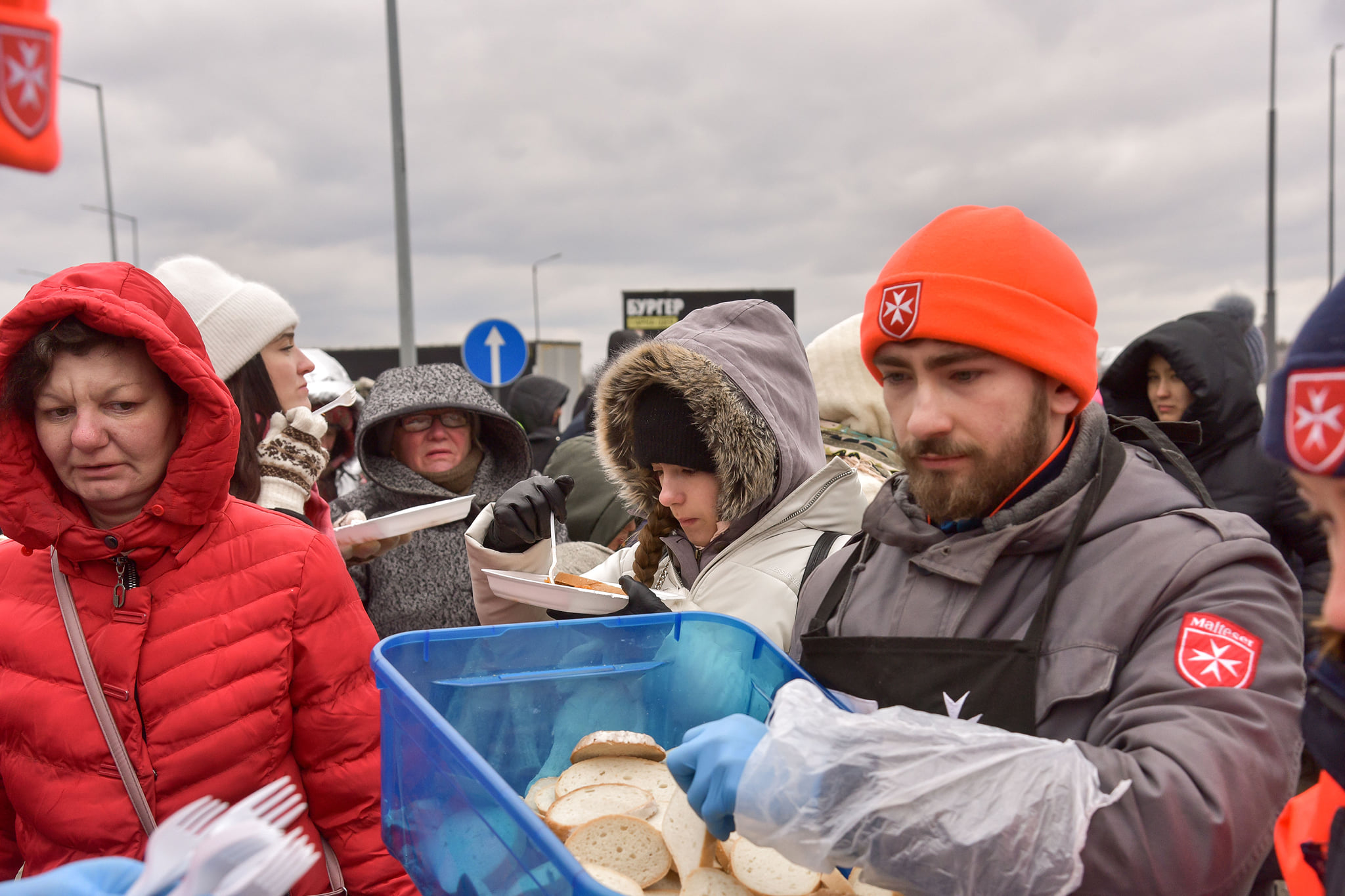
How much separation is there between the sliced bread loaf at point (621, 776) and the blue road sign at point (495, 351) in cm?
866

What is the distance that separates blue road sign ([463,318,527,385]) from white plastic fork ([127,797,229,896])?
908 centimetres

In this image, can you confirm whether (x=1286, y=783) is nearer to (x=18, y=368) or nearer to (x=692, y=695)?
(x=692, y=695)

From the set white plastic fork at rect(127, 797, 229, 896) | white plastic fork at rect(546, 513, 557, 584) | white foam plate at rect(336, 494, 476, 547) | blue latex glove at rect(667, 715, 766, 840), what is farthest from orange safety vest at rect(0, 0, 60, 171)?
white foam plate at rect(336, 494, 476, 547)

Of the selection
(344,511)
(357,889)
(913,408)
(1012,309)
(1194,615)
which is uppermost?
(1012,309)

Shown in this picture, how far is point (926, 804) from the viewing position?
36.4 inches

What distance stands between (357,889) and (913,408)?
4.70 feet

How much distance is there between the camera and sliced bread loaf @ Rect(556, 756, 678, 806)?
1354 millimetres

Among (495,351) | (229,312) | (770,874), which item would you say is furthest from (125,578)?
(495,351)

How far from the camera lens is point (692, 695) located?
149 cm

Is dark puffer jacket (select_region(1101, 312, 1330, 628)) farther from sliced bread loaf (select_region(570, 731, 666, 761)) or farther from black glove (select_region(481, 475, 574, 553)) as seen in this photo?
sliced bread loaf (select_region(570, 731, 666, 761))

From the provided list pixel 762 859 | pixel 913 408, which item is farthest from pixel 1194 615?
pixel 762 859

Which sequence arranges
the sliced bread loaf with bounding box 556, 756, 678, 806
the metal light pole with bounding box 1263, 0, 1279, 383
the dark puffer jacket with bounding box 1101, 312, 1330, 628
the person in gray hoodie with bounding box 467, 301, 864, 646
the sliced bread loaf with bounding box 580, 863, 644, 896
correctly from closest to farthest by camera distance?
the sliced bread loaf with bounding box 580, 863, 644, 896 → the sliced bread loaf with bounding box 556, 756, 678, 806 → the person in gray hoodie with bounding box 467, 301, 864, 646 → the dark puffer jacket with bounding box 1101, 312, 1330, 628 → the metal light pole with bounding box 1263, 0, 1279, 383

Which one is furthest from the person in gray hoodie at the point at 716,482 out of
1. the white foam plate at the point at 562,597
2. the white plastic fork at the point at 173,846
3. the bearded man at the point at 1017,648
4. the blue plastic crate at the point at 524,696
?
the white plastic fork at the point at 173,846

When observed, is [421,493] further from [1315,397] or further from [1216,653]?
[1315,397]
